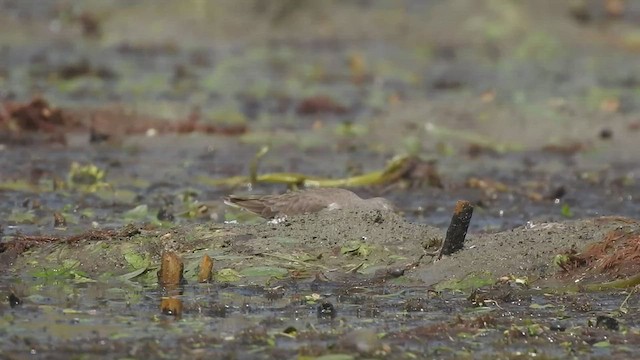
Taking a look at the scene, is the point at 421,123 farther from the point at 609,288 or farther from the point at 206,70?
the point at 609,288

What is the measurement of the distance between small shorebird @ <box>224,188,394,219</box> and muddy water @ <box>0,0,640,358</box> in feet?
1.70

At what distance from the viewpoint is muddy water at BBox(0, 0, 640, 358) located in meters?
7.62

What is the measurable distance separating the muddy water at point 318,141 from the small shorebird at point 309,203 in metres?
0.52

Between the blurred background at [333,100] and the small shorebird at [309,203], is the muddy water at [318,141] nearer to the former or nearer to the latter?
the blurred background at [333,100]

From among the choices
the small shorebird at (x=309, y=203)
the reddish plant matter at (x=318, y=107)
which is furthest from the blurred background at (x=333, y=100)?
the small shorebird at (x=309, y=203)

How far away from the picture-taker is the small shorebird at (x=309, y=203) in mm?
10047

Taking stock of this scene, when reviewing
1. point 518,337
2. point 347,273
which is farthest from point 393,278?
point 518,337

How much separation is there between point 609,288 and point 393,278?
1248mm

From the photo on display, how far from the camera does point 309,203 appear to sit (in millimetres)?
10141

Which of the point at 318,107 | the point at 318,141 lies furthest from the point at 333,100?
the point at 318,141

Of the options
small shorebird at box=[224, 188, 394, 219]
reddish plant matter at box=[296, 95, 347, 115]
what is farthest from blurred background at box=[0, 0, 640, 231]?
small shorebird at box=[224, 188, 394, 219]

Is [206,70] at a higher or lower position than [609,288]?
lower

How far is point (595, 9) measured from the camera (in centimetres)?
2642

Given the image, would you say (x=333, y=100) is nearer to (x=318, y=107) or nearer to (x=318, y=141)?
(x=318, y=107)
